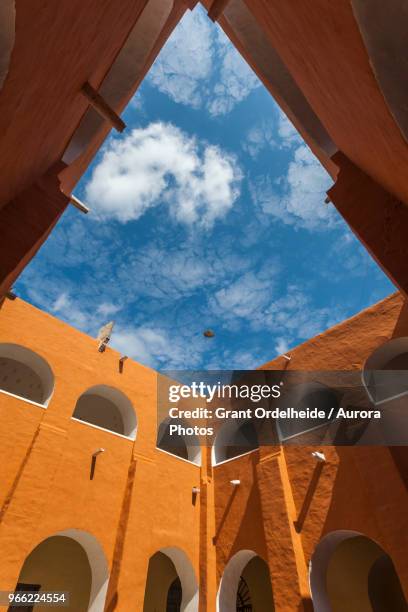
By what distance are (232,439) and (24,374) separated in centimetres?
747

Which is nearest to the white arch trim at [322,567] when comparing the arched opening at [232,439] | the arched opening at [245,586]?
the arched opening at [245,586]

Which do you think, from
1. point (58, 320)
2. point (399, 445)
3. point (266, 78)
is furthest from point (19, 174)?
point (399, 445)

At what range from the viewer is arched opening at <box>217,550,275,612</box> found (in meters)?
9.77

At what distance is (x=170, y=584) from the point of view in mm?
11289

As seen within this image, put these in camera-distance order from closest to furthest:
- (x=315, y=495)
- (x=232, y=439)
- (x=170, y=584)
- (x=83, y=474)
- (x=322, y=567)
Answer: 1. (x=322, y=567)
2. (x=315, y=495)
3. (x=83, y=474)
4. (x=170, y=584)
5. (x=232, y=439)

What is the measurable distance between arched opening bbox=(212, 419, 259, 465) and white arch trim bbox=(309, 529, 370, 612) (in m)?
4.17

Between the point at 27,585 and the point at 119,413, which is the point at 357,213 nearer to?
the point at 119,413

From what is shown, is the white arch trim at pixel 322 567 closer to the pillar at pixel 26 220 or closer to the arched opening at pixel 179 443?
the arched opening at pixel 179 443

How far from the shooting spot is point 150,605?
34.9 ft

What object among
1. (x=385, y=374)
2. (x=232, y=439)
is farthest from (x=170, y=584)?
(x=385, y=374)

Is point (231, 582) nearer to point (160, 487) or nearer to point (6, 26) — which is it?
point (160, 487)

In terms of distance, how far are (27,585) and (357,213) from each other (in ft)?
38.0

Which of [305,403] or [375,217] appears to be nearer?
[375,217]

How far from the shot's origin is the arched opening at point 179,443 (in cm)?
1247
